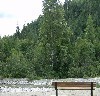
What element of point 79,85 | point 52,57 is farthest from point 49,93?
point 52,57

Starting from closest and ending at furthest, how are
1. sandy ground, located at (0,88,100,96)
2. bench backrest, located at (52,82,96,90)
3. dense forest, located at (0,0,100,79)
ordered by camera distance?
bench backrest, located at (52,82,96,90)
sandy ground, located at (0,88,100,96)
dense forest, located at (0,0,100,79)

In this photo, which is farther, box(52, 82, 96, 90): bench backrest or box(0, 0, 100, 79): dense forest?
box(0, 0, 100, 79): dense forest

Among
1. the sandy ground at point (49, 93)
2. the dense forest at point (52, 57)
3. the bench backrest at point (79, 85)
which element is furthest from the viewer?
the dense forest at point (52, 57)

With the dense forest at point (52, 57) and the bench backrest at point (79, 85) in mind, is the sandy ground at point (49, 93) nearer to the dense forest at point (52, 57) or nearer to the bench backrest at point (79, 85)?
the bench backrest at point (79, 85)

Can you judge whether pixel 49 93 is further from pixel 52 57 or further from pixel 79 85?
pixel 52 57

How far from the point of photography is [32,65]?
28.4m

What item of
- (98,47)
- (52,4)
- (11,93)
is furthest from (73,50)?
(98,47)

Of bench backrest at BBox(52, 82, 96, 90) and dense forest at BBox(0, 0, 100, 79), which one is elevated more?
dense forest at BBox(0, 0, 100, 79)

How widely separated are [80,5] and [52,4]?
341ft

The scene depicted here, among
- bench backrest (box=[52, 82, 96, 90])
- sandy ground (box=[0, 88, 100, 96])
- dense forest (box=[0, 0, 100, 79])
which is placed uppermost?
dense forest (box=[0, 0, 100, 79])

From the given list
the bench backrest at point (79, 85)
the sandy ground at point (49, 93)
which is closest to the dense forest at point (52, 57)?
the sandy ground at point (49, 93)

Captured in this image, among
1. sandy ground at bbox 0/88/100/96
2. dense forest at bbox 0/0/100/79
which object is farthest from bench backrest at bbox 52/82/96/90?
dense forest at bbox 0/0/100/79

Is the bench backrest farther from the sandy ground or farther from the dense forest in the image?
the dense forest

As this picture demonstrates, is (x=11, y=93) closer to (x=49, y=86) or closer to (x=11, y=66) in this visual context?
(x=49, y=86)
